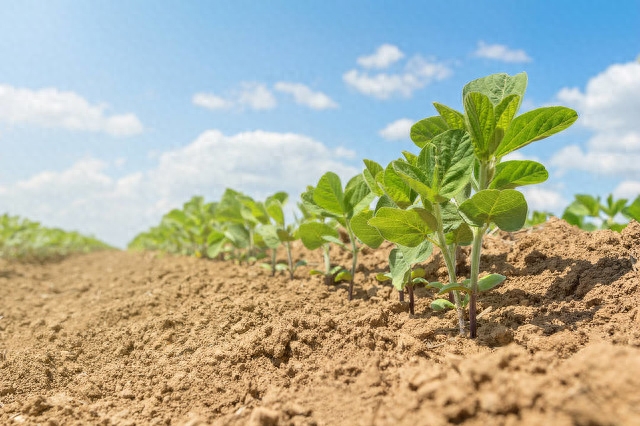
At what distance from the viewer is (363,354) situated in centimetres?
209

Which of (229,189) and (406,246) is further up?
(229,189)

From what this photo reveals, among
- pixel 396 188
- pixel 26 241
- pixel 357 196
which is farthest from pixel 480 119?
pixel 26 241

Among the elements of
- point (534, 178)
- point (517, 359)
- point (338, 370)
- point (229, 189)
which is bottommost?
point (338, 370)

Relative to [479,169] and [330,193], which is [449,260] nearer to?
[479,169]

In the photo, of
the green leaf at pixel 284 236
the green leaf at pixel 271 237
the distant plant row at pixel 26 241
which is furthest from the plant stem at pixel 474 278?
the distant plant row at pixel 26 241

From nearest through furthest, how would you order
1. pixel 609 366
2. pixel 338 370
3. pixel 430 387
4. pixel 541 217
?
pixel 609 366 → pixel 430 387 → pixel 338 370 → pixel 541 217

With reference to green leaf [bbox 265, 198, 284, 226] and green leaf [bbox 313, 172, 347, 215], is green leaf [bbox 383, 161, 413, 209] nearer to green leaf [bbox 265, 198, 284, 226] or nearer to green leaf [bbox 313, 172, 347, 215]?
green leaf [bbox 313, 172, 347, 215]

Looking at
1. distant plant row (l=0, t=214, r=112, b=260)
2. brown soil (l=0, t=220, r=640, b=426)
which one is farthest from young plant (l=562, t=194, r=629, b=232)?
distant plant row (l=0, t=214, r=112, b=260)

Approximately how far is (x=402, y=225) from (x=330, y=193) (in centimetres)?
109

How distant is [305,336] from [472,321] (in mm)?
774

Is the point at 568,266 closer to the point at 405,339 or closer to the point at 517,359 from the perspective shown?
the point at 405,339

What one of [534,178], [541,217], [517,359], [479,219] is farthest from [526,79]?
[541,217]

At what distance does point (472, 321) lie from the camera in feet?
7.06

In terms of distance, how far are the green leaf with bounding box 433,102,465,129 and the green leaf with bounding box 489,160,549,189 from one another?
0.25 metres
